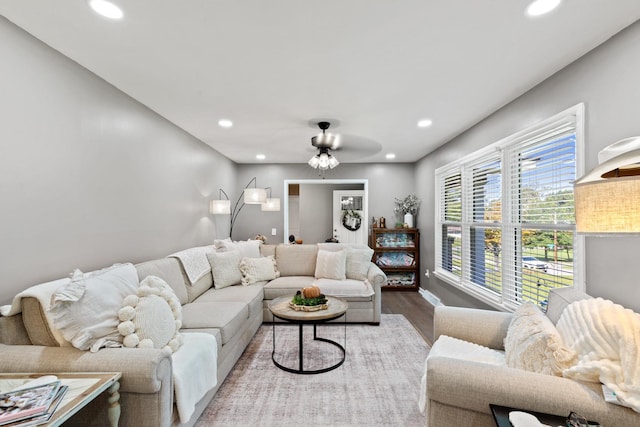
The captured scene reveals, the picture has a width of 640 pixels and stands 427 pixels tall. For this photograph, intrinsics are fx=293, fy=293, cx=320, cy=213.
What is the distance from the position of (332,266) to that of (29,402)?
128 inches

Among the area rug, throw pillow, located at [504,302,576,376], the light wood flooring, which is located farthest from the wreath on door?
throw pillow, located at [504,302,576,376]

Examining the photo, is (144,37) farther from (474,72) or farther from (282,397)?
(282,397)

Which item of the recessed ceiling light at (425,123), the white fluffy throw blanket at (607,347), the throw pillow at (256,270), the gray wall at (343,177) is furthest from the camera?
the gray wall at (343,177)

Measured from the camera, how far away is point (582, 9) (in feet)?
5.10

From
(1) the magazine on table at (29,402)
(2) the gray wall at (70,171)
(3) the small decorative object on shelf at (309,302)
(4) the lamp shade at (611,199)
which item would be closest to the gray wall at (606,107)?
(4) the lamp shade at (611,199)

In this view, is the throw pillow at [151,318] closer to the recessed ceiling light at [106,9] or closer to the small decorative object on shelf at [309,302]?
the small decorative object on shelf at [309,302]

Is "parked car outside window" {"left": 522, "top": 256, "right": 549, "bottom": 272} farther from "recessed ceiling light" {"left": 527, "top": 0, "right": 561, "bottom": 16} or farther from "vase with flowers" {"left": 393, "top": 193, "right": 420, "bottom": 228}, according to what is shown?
A: "vase with flowers" {"left": 393, "top": 193, "right": 420, "bottom": 228}

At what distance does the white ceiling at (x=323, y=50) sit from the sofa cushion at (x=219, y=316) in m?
1.96

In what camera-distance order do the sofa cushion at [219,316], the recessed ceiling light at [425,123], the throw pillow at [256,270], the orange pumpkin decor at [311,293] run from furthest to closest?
1. the throw pillow at [256,270]
2. the recessed ceiling light at [425,123]
3. the orange pumpkin decor at [311,293]
4. the sofa cushion at [219,316]

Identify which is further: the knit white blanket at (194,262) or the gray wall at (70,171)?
the knit white blanket at (194,262)

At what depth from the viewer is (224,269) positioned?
146 inches

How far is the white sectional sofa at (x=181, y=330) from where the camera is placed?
4.94 ft

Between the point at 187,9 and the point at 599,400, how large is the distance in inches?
104

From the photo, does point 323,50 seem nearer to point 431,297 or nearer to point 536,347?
point 536,347
